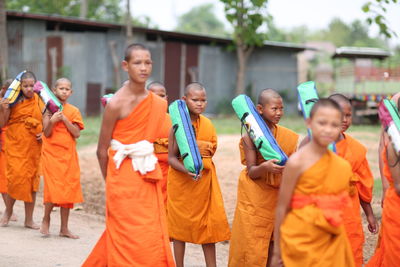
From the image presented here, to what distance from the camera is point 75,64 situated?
2491 centimetres

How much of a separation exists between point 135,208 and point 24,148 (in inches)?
138

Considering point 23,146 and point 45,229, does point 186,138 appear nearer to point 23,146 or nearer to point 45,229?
point 45,229

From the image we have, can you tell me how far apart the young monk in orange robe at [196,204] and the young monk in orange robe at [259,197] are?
369 millimetres

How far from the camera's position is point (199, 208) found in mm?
5578

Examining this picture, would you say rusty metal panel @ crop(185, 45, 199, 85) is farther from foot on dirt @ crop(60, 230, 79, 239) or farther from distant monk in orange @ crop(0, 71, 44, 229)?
foot on dirt @ crop(60, 230, 79, 239)

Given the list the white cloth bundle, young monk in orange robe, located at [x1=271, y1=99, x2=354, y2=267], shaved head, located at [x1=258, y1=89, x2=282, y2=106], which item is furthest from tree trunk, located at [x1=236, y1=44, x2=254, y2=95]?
young monk in orange robe, located at [x1=271, y1=99, x2=354, y2=267]

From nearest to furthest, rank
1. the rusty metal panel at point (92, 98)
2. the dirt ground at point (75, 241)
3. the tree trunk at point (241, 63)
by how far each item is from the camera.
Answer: the dirt ground at point (75, 241) < the rusty metal panel at point (92, 98) < the tree trunk at point (241, 63)

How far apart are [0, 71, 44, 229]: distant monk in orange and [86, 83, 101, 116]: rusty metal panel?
58.3 ft

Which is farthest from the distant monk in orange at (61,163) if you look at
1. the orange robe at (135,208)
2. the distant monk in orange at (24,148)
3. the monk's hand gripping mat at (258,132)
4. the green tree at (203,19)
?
the green tree at (203,19)

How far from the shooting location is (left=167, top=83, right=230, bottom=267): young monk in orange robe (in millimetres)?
5543

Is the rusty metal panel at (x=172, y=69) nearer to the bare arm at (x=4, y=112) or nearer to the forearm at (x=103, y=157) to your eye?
the bare arm at (x=4, y=112)

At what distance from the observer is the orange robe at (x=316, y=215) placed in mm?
3607

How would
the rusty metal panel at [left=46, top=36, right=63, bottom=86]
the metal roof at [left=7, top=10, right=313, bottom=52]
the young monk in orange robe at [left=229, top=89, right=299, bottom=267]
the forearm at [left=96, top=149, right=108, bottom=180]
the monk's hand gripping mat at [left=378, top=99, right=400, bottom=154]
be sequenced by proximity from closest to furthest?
the monk's hand gripping mat at [left=378, top=99, right=400, bottom=154], the forearm at [left=96, top=149, right=108, bottom=180], the young monk in orange robe at [left=229, top=89, right=299, bottom=267], the metal roof at [left=7, top=10, right=313, bottom=52], the rusty metal panel at [left=46, top=36, right=63, bottom=86]

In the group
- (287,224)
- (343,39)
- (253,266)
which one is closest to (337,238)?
(287,224)
